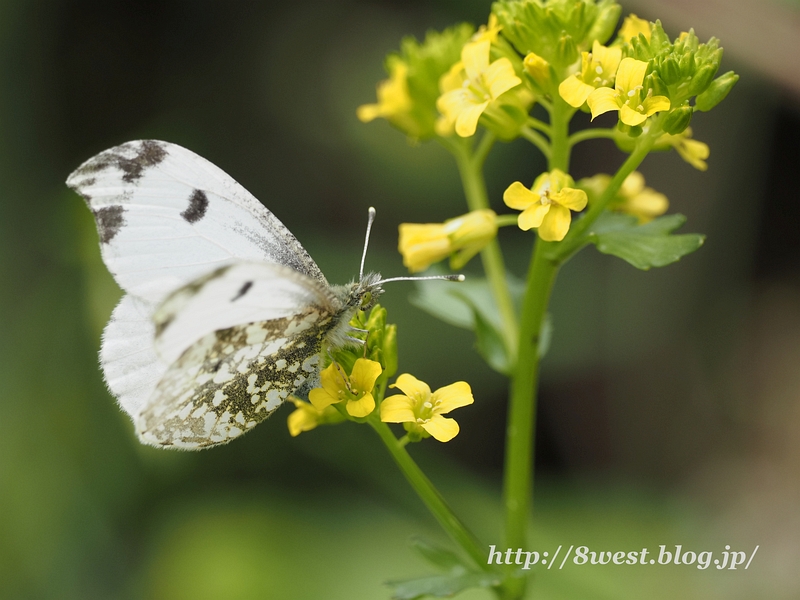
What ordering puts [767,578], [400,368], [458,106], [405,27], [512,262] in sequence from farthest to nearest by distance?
[405,27] < [512,262] < [400,368] < [767,578] < [458,106]

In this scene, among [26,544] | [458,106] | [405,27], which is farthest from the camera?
[405,27]

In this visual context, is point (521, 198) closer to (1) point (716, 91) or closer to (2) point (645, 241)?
(2) point (645, 241)

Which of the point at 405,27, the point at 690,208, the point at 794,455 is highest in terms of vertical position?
the point at 405,27

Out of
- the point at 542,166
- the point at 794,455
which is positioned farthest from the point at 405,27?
the point at 794,455

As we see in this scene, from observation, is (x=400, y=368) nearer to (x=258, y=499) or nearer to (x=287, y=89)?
(x=258, y=499)

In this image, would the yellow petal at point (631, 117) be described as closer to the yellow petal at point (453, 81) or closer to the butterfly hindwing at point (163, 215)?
the yellow petal at point (453, 81)

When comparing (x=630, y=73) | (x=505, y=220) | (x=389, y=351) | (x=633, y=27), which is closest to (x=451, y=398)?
(x=389, y=351)

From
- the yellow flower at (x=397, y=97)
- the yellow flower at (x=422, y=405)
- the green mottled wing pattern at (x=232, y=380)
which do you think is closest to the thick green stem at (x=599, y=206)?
the yellow flower at (x=422, y=405)
